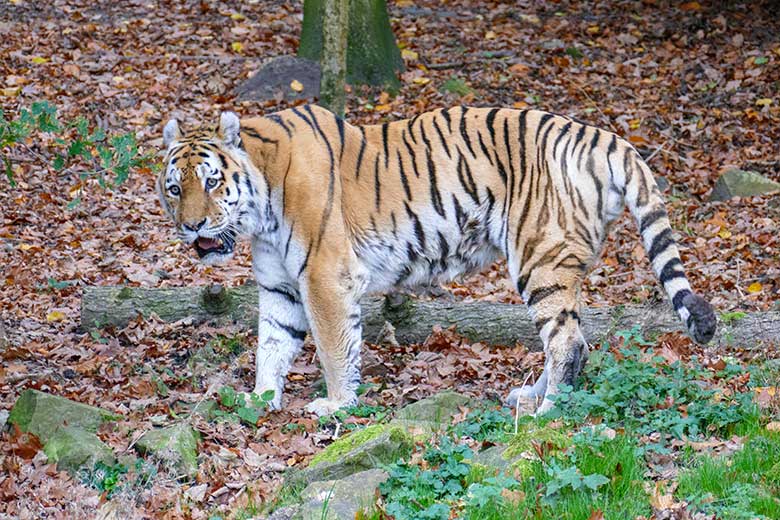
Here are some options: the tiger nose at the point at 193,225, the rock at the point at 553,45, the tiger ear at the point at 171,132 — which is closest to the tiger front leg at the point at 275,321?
the tiger nose at the point at 193,225

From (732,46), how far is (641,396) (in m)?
10.9

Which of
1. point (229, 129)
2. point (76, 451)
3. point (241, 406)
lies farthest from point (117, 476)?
point (229, 129)

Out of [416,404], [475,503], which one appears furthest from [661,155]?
[475,503]

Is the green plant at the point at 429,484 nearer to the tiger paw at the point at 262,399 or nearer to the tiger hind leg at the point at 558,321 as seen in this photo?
the tiger hind leg at the point at 558,321

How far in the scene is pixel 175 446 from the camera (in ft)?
18.5

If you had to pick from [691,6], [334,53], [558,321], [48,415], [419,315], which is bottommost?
[419,315]

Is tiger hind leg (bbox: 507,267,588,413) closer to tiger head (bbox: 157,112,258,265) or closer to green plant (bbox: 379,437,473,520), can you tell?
green plant (bbox: 379,437,473,520)

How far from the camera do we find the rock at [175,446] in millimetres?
5582

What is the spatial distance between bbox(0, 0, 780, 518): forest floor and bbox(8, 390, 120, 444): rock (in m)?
0.17

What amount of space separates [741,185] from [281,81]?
19.4 ft

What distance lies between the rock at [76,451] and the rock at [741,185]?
768cm

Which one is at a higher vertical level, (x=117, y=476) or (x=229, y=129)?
(x=229, y=129)

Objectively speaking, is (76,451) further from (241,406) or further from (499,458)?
(499,458)

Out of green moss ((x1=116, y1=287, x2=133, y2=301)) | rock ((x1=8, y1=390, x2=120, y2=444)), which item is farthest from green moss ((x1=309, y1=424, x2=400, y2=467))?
green moss ((x1=116, y1=287, x2=133, y2=301))
